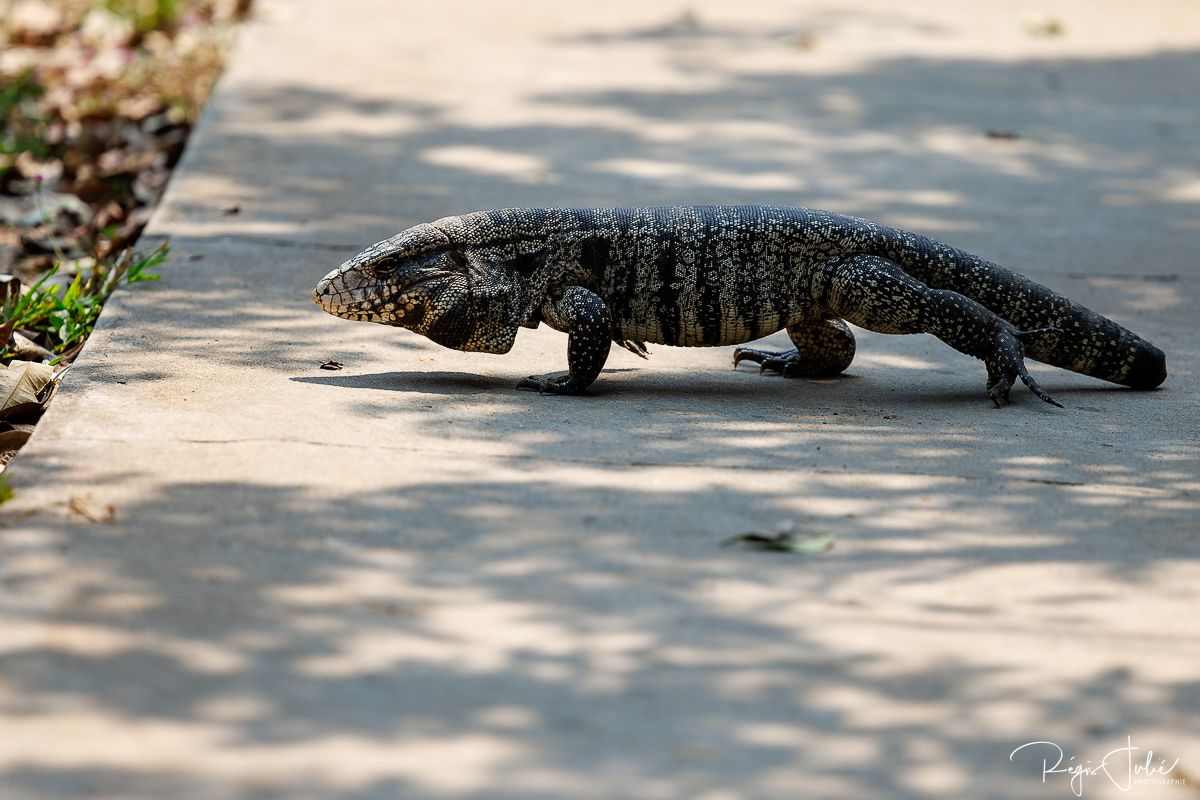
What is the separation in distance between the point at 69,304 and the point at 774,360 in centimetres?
358

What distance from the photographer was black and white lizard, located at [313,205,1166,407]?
6273 millimetres

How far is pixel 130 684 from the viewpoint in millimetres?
3402

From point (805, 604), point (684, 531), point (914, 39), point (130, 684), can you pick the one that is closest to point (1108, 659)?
point (805, 604)

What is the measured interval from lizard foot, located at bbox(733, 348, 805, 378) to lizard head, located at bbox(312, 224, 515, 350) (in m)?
1.60

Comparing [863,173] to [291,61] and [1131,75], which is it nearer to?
[1131,75]

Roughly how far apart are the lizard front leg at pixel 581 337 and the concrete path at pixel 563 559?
0.12 m

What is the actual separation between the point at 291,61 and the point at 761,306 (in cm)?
792

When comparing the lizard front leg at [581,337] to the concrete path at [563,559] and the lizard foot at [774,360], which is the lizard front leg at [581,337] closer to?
the concrete path at [563,559]

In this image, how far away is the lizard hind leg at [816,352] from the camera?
22.4ft

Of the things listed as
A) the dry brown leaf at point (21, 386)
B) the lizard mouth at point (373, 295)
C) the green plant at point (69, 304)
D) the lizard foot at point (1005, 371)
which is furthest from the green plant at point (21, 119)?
the lizard foot at point (1005, 371)

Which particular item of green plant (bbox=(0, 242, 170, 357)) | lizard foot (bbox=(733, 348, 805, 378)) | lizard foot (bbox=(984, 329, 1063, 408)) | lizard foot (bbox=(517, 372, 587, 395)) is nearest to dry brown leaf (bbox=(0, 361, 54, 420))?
green plant (bbox=(0, 242, 170, 357))

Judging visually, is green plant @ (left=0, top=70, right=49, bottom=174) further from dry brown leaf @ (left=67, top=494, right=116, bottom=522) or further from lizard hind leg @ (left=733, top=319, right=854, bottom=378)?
dry brown leaf @ (left=67, top=494, right=116, bottom=522)

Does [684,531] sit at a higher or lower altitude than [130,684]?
higher

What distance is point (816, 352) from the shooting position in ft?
22.7
